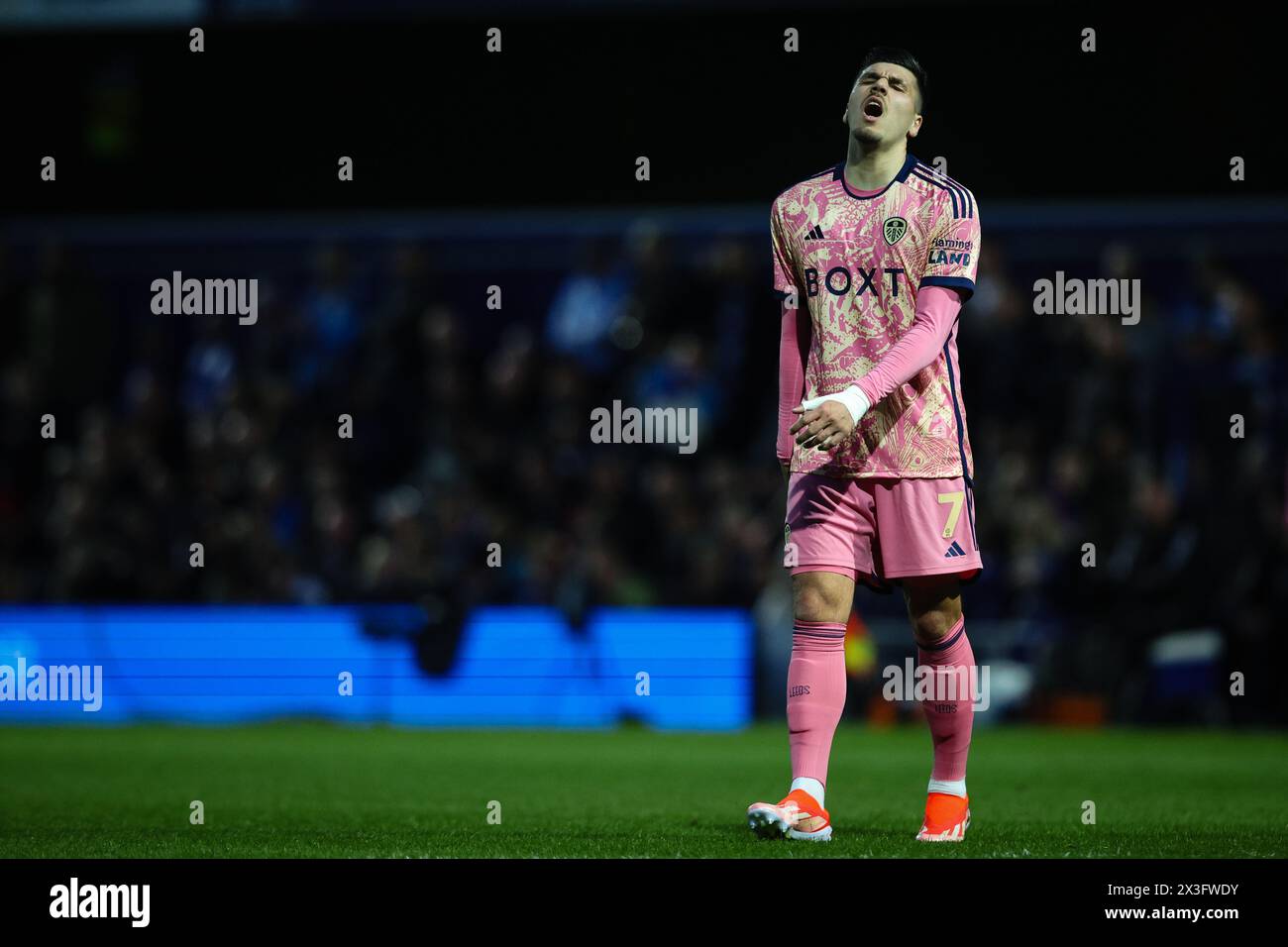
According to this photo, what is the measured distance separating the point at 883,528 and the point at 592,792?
265 centimetres

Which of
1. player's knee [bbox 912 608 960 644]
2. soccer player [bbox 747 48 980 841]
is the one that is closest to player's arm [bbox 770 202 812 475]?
soccer player [bbox 747 48 980 841]

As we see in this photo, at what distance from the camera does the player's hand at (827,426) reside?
557 cm

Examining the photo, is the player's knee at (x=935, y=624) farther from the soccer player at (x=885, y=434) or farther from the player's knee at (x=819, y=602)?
the player's knee at (x=819, y=602)

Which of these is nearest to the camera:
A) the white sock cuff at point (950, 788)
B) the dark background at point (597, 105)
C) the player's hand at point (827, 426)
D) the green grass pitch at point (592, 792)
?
the player's hand at point (827, 426)

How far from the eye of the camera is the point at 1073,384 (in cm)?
1456

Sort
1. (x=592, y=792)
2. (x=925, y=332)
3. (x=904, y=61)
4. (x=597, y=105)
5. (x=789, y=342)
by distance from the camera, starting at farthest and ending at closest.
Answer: (x=597, y=105)
(x=592, y=792)
(x=789, y=342)
(x=904, y=61)
(x=925, y=332)

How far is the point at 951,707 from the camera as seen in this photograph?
239 inches

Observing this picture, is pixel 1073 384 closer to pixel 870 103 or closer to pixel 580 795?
pixel 580 795

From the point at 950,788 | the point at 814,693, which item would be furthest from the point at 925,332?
the point at 950,788

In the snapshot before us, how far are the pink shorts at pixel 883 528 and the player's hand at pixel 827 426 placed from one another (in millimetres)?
473

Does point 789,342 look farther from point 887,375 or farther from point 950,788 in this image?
point 950,788

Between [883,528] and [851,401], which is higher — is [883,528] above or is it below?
below

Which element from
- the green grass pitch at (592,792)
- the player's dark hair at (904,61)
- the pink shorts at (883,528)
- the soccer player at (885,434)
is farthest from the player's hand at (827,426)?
the green grass pitch at (592,792)

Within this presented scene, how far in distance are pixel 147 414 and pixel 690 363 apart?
4.99 metres
